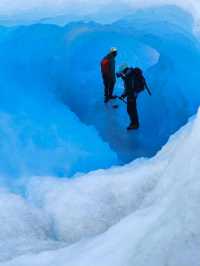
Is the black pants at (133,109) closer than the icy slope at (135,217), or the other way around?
the icy slope at (135,217)

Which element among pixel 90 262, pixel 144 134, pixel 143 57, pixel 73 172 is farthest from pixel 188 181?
pixel 143 57

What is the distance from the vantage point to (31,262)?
3.38 m

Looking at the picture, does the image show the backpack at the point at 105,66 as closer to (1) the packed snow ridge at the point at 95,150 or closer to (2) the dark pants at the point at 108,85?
(2) the dark pants at the point at 108,85

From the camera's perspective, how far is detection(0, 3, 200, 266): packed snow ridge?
3.10m

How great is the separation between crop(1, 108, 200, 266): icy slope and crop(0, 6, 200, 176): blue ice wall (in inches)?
56.6

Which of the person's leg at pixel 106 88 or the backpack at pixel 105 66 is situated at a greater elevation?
the backpack at pixel 105 66

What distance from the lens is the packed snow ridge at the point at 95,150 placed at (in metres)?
3.10

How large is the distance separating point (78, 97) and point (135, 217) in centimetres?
686

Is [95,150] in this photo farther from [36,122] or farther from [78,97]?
[78,97]

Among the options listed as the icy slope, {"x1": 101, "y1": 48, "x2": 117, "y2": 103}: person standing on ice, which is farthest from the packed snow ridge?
{"x1": 101, "y1": 48, "x2": 117, "y2": 103}: person standing on ice

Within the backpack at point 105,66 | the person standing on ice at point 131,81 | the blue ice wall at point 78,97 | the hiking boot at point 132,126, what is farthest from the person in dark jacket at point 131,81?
the backpack at point 105,66

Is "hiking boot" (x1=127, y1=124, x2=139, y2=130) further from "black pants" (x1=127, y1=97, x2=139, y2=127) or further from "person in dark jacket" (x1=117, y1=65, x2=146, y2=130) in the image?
"person in dark jacket" (x1=117, y1=65, x2=146, y2=130)

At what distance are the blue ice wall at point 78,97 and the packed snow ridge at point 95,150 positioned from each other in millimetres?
24

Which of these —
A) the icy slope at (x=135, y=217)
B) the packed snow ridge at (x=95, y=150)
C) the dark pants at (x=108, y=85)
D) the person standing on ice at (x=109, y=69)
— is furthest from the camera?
the dark pants at (x=108, y=85)
